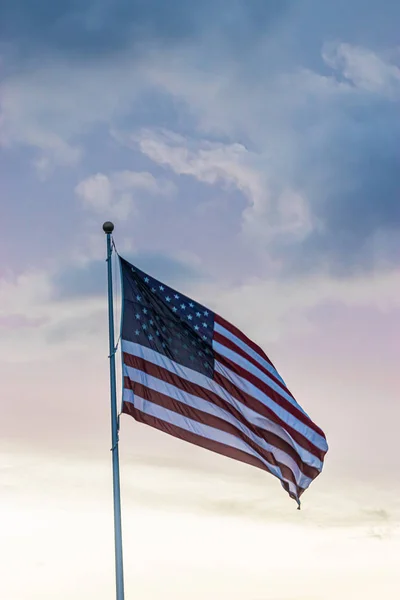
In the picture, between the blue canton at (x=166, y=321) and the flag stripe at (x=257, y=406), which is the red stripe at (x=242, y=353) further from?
the flag stripe at (x=257, y=406)

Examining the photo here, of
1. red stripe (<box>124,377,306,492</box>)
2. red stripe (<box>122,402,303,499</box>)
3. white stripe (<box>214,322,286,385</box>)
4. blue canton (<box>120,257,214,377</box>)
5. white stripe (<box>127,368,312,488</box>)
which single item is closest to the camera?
red stripe (<box>122,402,303,499</box>)

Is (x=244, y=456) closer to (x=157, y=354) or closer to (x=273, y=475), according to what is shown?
(x=273, y=475)

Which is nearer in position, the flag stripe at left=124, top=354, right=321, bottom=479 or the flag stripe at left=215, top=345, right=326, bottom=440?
the flag stripe at left=124, top=354, right=321, bottom=479

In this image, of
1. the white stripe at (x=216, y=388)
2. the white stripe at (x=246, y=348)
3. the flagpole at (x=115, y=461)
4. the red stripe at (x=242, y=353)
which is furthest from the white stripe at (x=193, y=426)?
the white stripe at (x=246, y=348)

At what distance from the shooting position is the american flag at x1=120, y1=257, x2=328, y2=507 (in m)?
33.6

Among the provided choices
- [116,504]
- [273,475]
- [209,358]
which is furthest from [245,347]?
[116,504]

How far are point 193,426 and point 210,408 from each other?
81cm

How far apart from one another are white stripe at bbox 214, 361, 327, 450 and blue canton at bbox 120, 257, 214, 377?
1.83 feet

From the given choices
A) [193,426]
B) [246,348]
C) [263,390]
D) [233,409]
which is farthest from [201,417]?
[246,348]

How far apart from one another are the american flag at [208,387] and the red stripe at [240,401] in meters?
0.03

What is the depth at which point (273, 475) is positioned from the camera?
34719mm

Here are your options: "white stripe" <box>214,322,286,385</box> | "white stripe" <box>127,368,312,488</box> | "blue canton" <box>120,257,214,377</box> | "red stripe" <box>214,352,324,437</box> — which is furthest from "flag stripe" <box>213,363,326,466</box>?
"white stripe" <box>214,322,286,385</box>

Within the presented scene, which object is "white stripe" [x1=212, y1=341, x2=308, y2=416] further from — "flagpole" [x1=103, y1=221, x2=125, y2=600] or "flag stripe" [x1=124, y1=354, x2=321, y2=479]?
"flagpole" [x1=103, y1=221, x2=125, y2=600]

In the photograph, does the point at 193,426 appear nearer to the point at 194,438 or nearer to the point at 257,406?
the point at 194,438
